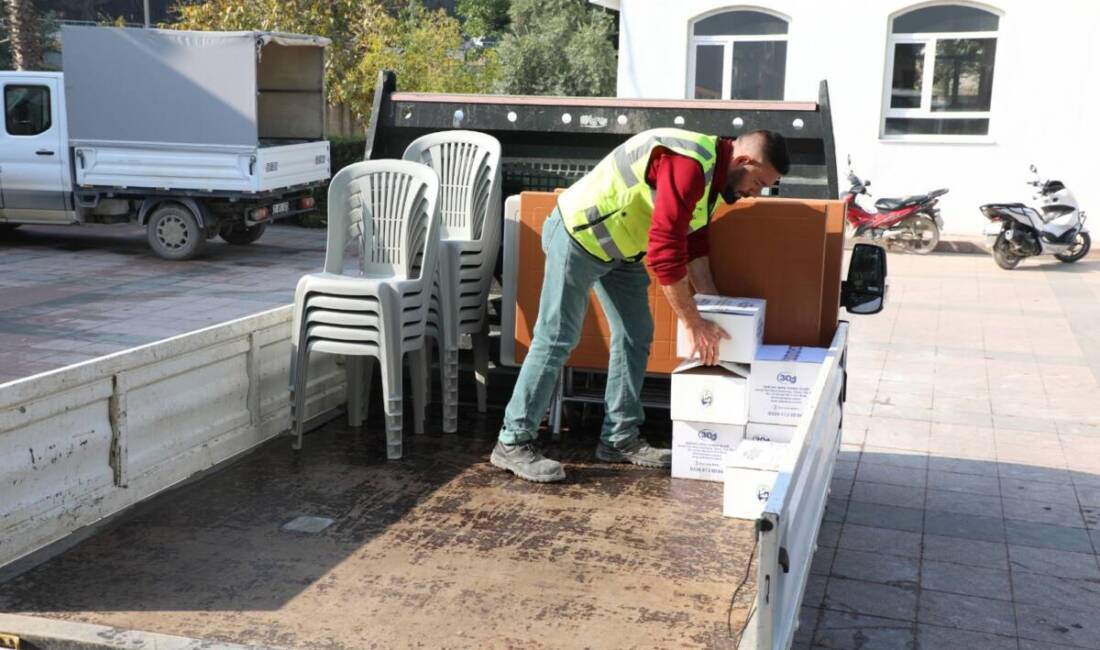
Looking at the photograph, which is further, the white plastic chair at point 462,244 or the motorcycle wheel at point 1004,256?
the motorcycle wheel at point 1004,256

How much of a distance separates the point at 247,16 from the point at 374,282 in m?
15.5

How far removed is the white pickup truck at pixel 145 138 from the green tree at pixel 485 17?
66.4ft

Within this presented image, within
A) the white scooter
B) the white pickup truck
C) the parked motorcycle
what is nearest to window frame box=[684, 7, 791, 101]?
the parked motorcycle

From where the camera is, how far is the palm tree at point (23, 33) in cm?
1905

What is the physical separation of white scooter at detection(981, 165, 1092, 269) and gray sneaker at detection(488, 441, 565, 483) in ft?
36.1

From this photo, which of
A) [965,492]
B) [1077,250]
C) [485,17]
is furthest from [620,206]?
[485,17]

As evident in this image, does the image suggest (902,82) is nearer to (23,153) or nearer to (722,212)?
(23,153)

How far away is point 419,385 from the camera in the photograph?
4328 mm

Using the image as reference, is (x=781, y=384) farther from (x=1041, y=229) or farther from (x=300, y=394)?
(x=1041, y=229)

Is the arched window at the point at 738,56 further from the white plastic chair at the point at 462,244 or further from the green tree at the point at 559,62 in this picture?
the white plastic chair at the point at 462,244

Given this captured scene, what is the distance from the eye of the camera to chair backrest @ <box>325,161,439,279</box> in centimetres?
443

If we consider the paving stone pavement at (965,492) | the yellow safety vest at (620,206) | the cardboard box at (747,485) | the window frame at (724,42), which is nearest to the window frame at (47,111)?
the window frame at (724,42)

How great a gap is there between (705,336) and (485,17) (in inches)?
1217

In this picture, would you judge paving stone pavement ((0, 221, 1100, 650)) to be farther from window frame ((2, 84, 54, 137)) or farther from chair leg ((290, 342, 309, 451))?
chair leg ((290, 342, 309, 451))
